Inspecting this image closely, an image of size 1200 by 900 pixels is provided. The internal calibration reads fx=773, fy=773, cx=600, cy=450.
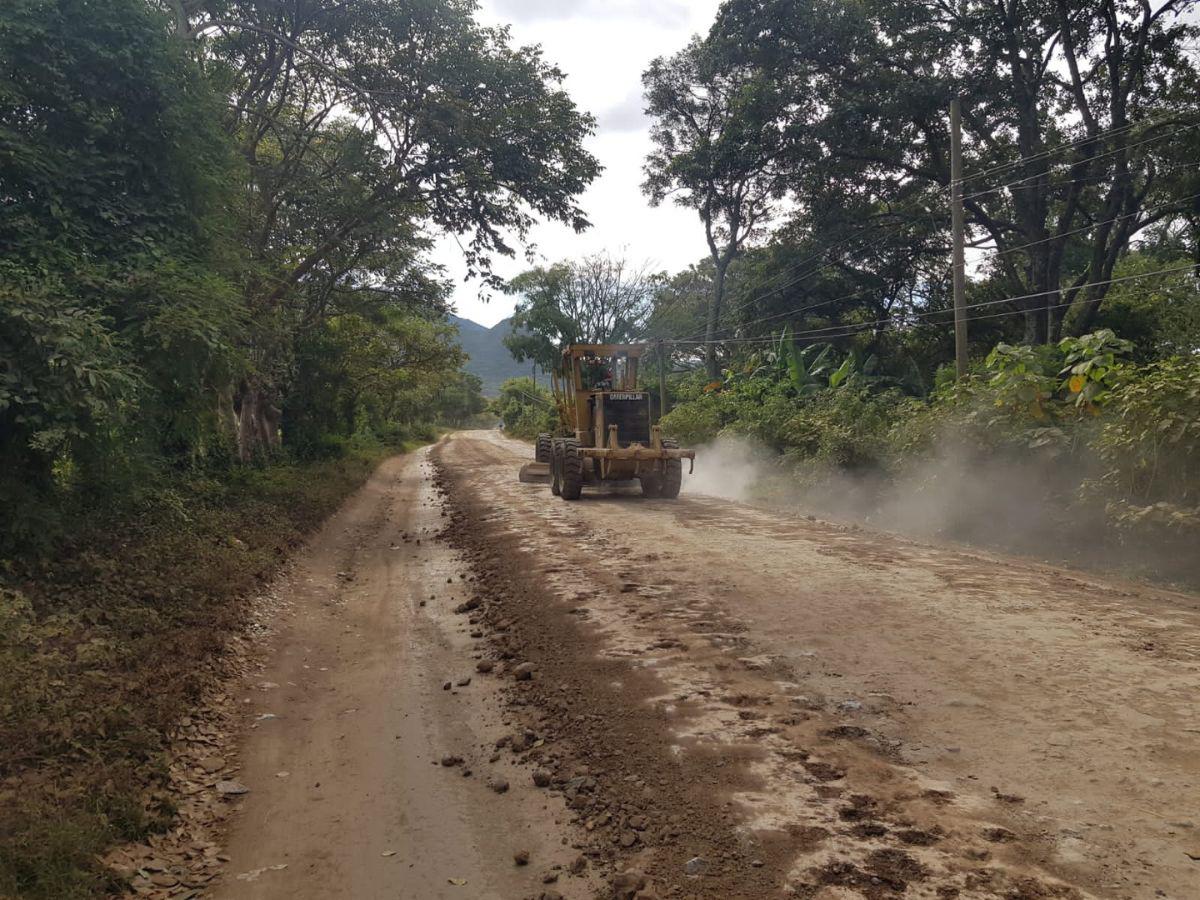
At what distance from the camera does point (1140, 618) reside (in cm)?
659

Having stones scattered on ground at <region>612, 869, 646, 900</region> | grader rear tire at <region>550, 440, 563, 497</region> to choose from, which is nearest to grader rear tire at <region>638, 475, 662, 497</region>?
grader rear tire at <region>550, 440, 563, 497</region>

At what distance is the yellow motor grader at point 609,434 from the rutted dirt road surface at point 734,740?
6907mm

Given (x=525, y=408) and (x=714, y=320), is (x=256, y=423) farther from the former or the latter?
(x=525, y=408)

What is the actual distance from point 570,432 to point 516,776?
542 inches

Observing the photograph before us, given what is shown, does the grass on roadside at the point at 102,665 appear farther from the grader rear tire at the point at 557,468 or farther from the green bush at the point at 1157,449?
the green bush at the point at 1157,449

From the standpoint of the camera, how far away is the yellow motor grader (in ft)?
51.3

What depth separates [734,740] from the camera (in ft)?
14.7

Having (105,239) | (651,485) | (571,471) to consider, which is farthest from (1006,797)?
(651,485)

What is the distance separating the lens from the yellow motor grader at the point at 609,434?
1564cm

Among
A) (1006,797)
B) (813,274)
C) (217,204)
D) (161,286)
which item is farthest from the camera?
(813,274)

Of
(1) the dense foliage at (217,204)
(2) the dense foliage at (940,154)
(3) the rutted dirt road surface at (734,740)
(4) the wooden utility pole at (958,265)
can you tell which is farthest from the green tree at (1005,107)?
(3) the rutted dirt road surface at (734,740)

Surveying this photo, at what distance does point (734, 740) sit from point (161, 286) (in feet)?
24.7

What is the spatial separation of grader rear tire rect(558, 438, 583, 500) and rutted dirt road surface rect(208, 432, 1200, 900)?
6.87 metres

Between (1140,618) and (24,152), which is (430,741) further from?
(24,152)
